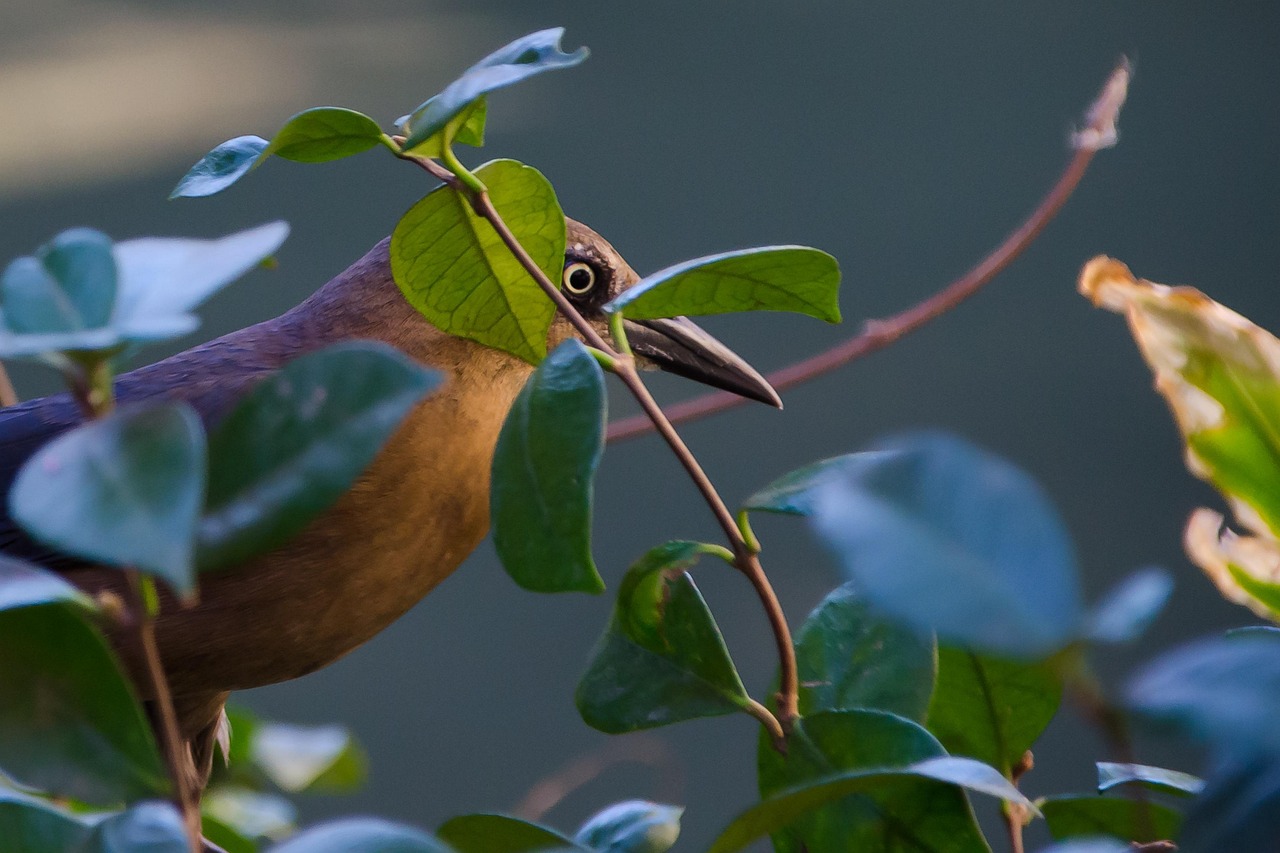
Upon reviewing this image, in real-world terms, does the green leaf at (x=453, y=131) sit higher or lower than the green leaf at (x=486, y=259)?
higher

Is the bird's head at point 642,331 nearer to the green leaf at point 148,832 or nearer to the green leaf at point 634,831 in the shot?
the green leaf at point 634,831

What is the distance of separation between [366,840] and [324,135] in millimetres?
265

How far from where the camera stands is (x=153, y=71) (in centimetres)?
289

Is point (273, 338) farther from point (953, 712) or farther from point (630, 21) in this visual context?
point (630, 21)

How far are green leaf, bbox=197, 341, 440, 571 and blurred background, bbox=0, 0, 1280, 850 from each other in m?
2.47

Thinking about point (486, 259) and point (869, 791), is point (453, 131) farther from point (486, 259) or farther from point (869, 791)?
point (869, 791)

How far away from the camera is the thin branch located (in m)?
0.54

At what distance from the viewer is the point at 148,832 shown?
315mm

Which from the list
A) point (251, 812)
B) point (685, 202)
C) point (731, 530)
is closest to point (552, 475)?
point (731, 530)

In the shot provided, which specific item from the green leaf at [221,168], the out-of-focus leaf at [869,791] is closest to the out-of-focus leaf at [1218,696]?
the out-of-focus leaf at [869,791]

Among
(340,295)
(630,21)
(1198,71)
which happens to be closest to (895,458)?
(340,295)

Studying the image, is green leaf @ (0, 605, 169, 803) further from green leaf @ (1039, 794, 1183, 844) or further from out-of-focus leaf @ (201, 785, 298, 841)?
out-of-focus leaf @ (201, 785, 298, 841)

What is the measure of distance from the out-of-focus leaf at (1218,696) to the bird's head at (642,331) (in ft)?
1.86

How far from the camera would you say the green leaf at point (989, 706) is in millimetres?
456
